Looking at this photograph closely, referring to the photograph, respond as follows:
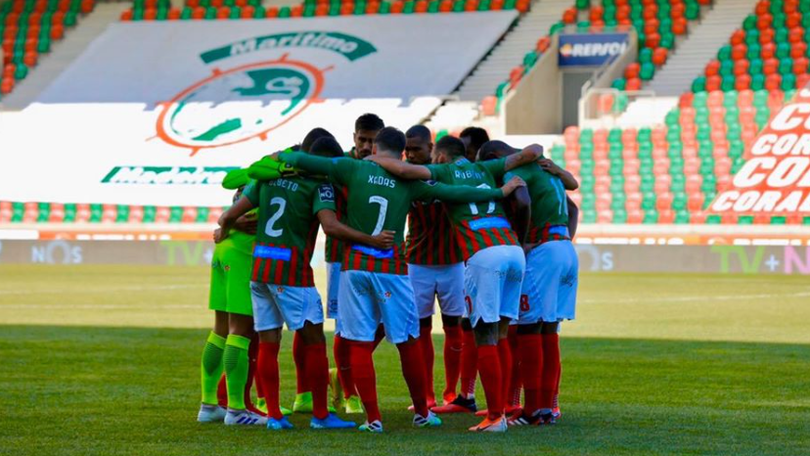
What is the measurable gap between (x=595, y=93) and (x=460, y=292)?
25.7 meters

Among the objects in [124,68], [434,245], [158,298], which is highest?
[124,68]

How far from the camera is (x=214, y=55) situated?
43500mm

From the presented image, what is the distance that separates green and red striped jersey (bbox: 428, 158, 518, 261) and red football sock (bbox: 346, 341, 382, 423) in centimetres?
86

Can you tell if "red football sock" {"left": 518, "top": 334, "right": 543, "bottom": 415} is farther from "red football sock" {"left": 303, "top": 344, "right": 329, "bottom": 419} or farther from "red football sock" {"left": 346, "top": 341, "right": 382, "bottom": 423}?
"red football sock" {"left": 303, "top": 344, "right": 329, "bottom": 419}

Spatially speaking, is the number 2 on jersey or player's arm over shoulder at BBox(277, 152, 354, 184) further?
the number 2 on jersey

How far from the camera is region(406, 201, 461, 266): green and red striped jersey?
32.3 ft

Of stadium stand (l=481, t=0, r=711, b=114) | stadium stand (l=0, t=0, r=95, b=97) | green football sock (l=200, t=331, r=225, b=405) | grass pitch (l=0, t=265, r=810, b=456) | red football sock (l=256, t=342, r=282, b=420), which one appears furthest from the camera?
stadium stand (l=0, t=0, r=95, b=97)

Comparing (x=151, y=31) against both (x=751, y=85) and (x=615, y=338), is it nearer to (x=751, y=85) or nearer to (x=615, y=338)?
(x=751, y=85)

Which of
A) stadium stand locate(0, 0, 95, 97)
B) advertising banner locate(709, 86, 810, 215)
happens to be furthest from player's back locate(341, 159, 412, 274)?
stadium stand locate(0, 0, 95, 97)

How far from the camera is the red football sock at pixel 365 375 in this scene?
28.6 feet

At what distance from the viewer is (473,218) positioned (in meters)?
9.02

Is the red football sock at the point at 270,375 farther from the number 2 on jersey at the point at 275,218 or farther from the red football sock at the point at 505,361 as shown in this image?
the red football sock at the point at 505,361

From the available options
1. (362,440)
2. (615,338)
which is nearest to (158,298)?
(615,338)

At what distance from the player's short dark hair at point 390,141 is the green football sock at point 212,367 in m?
1.65
